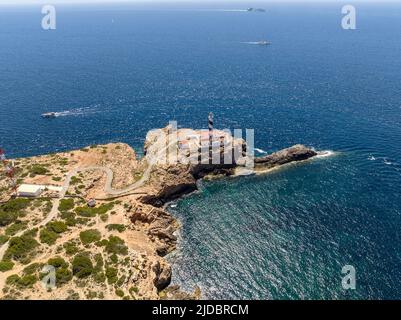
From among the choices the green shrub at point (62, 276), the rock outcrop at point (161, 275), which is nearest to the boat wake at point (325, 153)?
the rock outcrop at point (161, 275)

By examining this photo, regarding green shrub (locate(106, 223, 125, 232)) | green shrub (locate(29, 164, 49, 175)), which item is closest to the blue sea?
green shrub (locate(106, 223, 125, 232))

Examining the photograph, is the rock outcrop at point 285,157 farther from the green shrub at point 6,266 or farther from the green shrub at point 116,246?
the green shrub at point 6,266

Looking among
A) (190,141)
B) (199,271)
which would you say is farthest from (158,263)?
(190,141)

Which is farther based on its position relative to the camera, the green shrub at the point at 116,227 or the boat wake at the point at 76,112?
the boat wake at the point at 76,112

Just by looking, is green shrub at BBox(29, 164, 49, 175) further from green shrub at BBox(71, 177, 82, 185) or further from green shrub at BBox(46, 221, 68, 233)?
green shrub at BBox(46, 221, 68, 233)

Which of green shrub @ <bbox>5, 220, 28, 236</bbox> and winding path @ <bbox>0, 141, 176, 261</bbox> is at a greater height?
winding path @ <bbox>0, 141, 176, 261</bbox>

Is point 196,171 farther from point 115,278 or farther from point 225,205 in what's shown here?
point 115,278
